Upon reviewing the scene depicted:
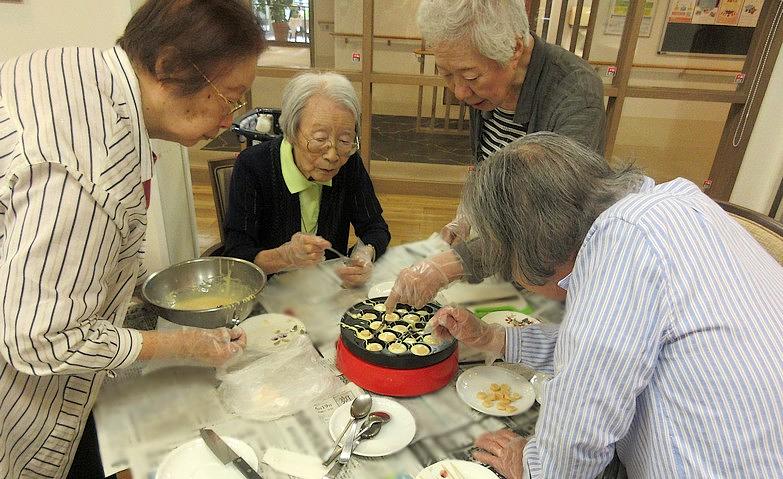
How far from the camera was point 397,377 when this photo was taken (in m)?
1.25

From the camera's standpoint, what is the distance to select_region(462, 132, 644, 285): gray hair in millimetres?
946

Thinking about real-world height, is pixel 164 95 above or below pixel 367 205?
above

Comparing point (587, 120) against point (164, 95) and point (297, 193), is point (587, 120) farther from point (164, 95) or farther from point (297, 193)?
point (164, 95)

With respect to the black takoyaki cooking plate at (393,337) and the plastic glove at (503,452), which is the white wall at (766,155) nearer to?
the black takoyaki cooking plate at (393,337)

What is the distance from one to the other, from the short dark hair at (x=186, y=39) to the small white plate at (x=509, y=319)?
102 cm

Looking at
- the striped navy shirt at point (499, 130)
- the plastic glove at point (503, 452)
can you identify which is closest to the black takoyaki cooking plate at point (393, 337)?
the plastic glove at point (503, 452)

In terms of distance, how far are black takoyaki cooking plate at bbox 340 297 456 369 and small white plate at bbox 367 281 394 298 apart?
0.64 ft

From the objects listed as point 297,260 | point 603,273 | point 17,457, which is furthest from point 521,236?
point 17,457

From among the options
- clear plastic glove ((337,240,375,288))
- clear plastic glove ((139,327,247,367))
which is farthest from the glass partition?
clear plastic glove ((139,327,247,367))

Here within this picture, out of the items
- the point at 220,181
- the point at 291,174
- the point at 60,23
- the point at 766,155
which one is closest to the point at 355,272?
the point at 291,174

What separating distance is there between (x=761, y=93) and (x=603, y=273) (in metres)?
4.20

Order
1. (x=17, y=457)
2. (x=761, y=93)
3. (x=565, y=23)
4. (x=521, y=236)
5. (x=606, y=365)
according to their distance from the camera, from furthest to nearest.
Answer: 1. (x=565, y=23)
2. (x=761, y=93)
3. (x=17, y=457)
4. (x=521, y=236)
5. (x=606, y=365)

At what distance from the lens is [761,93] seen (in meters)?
4.03

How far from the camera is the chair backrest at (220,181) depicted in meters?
2.34
